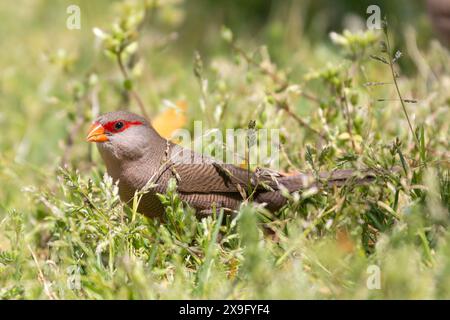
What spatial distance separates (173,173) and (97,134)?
387 millimetres

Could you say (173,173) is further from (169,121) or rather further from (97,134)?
(169,121)

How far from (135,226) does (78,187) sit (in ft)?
0.98

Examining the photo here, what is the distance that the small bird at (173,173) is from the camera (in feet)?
10.4

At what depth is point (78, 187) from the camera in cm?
282

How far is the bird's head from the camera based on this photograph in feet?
10.6

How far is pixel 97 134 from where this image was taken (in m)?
3.25

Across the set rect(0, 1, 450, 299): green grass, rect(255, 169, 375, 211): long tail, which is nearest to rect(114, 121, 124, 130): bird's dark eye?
rect(0, 1, 450, 299): green grass

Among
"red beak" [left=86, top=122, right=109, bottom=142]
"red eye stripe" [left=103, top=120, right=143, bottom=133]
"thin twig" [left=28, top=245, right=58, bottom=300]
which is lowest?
"thin twig" [left=28, top=245, right=58, bottom=300]

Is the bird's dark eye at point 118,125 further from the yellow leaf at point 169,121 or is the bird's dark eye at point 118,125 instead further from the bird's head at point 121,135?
the yellow leaf at point 169,121

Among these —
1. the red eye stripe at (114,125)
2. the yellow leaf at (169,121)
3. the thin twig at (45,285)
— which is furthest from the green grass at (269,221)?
the red eye stripe at (114,125)

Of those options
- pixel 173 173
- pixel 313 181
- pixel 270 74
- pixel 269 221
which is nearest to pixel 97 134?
pixel 173 173

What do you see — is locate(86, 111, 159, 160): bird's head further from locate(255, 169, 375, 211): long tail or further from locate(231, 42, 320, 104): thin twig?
locate(231, 42, 320, 104): thin twig

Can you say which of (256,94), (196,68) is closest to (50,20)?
(256,94)

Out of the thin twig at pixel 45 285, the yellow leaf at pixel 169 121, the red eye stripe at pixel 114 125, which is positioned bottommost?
the thin twig at pixel 45 285
